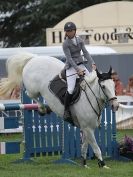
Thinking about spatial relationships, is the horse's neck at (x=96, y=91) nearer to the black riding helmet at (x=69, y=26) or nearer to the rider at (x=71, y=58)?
the rider at (x=71, y=58)

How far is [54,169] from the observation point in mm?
11094

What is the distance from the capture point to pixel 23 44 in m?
39.1

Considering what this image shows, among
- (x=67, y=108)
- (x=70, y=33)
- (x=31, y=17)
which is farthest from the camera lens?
(x=31, y=17)

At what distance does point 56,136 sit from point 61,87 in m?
1.02

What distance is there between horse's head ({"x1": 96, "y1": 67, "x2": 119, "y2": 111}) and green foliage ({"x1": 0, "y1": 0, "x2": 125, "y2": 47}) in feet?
82.3

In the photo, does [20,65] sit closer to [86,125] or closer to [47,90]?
[47,90]

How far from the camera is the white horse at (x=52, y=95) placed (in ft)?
36.8

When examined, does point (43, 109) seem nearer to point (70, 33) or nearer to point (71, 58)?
point (71, 58)

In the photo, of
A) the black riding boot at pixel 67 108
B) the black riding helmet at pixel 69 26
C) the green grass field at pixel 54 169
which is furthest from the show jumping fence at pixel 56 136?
the black riding helmet at pixel 69 26

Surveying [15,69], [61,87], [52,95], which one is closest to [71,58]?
[61,87]

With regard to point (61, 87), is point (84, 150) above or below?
below

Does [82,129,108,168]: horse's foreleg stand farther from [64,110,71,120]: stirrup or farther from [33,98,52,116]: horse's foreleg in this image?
[33,98,52,116]: horse's foreleg

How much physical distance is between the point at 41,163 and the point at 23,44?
27.5 meters

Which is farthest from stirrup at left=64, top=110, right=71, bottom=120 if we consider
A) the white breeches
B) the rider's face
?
the rider's face
